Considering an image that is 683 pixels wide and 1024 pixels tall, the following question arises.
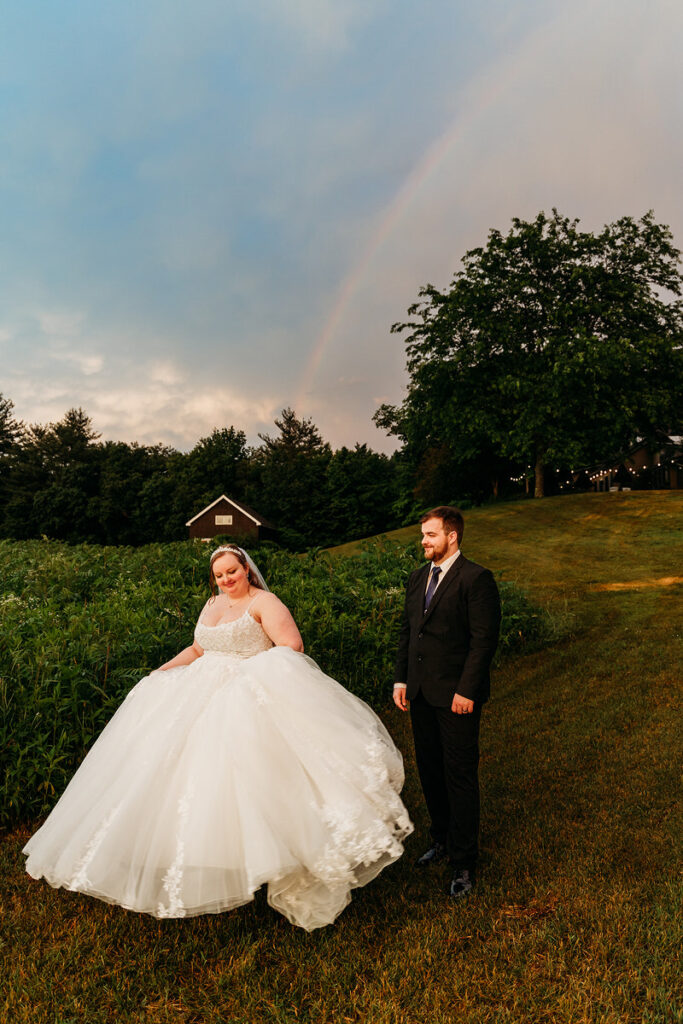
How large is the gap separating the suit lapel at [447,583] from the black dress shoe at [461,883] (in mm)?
1738

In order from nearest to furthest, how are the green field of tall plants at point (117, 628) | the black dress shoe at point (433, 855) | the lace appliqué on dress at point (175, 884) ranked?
the lace appliqué on dress at point (175, 884), the black dress shoe at point (433, 855), the green field of tall plants at point (117, 628)

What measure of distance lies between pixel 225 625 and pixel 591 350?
99.3ft

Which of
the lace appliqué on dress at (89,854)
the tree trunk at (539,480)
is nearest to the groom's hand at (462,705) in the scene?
the lace appliqué on dress at (89,854)

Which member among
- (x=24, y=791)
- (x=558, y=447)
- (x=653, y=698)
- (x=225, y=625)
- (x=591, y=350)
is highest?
(x=591, y=350)

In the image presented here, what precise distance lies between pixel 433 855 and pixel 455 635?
1729 millimetres

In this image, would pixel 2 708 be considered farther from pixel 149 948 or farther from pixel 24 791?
pixel 149 948

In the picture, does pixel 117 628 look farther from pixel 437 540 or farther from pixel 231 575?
pixel 437 540

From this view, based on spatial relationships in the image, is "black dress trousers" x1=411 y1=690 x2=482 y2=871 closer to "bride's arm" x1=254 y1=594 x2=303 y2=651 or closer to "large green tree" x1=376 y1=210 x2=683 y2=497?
"bride's arm" x1=254 y1=594 x2=303 y2=651

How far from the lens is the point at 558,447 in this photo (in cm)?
3238

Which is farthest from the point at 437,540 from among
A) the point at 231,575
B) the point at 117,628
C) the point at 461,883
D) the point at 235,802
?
the point at 117,628

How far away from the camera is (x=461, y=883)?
450 centimetres

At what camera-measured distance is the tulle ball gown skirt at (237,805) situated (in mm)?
3395

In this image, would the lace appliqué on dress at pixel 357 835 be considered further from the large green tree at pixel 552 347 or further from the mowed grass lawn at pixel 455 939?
the large green tree at pixel 552 347

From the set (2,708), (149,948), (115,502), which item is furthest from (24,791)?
(115,502)
